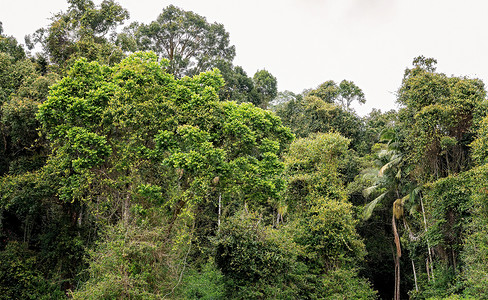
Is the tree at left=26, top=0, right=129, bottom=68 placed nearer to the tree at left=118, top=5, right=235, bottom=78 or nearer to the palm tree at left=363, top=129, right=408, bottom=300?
the tree at left=118, top=5, right=235, bottom=78

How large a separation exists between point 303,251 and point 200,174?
18.1 feet

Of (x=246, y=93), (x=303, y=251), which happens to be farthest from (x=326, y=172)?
(x=246, y=93)

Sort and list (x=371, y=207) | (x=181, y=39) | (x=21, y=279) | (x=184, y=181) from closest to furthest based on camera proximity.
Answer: (x=184, y=181)
(x=21, y=279)
(x=371, y=207)
(x=181, y=39)

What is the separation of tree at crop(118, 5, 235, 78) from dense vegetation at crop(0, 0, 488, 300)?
6022 millimetres

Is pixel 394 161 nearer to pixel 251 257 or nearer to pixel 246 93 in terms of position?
pixel 251 257

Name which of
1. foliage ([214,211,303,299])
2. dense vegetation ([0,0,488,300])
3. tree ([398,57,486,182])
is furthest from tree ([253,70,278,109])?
foliage ([214,211,303,299])

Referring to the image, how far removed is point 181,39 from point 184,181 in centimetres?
1354

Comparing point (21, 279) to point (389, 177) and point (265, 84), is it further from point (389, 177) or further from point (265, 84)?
point (265, 84)

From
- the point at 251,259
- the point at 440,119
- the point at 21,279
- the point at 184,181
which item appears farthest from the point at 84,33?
the point at 440,119

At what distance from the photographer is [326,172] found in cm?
1448

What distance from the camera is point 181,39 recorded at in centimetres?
2198

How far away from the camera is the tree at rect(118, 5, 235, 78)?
2139 cm

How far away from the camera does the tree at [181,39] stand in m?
21.4

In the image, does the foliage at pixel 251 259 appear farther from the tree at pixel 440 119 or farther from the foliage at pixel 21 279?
the tree at pixel 440 119
